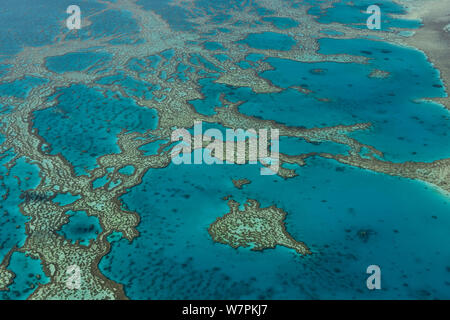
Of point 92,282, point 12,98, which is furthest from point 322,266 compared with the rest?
point 12,98

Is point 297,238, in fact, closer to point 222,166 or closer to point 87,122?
point 222,166

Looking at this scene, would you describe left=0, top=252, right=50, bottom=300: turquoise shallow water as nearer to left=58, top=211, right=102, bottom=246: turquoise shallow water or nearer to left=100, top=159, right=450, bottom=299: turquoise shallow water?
left=58, top=211, right=102, bottom=246: turquoise shallow water

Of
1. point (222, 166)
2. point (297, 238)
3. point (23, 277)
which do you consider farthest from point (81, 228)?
point (297, 238)

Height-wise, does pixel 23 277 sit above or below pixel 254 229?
below

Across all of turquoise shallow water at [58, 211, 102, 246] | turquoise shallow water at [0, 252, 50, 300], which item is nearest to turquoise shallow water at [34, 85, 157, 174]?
turquoise shallow water at [58, 211, 102, 246]

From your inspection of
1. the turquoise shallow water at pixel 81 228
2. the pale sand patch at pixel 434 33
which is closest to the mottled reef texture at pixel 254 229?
the turquoise shallow water at pixel 81 228

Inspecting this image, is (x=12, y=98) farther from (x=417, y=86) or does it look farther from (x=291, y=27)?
(x=417, y=86)

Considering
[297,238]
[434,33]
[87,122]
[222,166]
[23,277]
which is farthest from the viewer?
[434,33]
